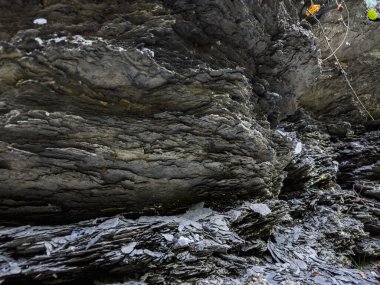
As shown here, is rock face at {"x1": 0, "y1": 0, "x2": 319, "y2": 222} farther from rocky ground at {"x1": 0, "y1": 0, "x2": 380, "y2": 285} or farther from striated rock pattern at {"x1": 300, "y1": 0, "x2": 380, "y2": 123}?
striated rock pattern at {"x1": 300, "y1": 0, "x2": 380, "y2": 123}

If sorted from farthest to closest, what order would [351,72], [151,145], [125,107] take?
[351,72]
[151,145]
[125,107]

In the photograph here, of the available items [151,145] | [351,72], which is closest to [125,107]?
[151,145]

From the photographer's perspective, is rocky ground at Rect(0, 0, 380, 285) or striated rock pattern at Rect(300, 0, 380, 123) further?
striated rock pattern at Rect(300, 0, 380, 123)

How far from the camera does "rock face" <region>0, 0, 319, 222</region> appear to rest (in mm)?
4129

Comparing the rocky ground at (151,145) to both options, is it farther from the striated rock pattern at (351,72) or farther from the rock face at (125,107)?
the striated rock pattern at (351,72)

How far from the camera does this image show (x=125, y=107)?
178 inches

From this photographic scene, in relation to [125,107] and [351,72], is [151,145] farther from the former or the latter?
[351,72]

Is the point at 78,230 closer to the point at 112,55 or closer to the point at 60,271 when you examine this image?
the point at 60,271

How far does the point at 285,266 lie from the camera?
18.0ft

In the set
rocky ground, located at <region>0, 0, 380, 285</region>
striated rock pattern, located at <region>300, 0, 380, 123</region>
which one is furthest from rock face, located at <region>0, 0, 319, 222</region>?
striated rock pattern, located at <region>300, 0, 380, 123</region>

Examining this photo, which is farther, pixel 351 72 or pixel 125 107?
pixel 351 72

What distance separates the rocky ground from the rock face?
0.7 inches

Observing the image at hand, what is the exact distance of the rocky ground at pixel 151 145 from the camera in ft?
13.5

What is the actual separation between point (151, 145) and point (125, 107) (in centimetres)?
70
